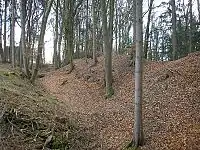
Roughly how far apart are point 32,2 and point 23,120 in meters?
19.6

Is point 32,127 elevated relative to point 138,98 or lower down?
lower down

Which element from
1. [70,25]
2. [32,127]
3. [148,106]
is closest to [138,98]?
[148,106]

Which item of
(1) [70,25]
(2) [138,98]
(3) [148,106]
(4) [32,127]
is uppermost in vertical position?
(1) [70,25]

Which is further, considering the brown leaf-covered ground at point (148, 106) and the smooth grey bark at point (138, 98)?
the brown leaf-covered ground at point (148, 106)

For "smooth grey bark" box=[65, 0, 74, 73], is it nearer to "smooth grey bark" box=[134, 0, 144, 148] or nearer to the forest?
the forest

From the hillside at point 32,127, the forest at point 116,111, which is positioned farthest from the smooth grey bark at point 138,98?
the hillside at point 32,127

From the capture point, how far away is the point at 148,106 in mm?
12414

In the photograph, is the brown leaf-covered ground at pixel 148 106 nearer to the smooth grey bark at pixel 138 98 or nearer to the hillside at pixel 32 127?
the smooth grey bark at pixel 138 98

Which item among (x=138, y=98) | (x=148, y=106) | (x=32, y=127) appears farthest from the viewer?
(x=148, y=106)

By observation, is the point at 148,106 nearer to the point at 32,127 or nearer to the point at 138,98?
the point at 138,98

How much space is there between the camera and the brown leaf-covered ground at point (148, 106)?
9891 millimetres

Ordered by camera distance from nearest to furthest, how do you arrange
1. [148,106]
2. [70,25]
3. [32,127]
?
[32,127], [148,106], [70,25]

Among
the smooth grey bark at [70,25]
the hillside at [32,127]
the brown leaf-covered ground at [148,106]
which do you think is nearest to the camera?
the hillside at [32,127]

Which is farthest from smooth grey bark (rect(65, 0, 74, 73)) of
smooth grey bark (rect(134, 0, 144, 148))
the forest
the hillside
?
smooth grey bark (rect(134, 0, 144, 148))
